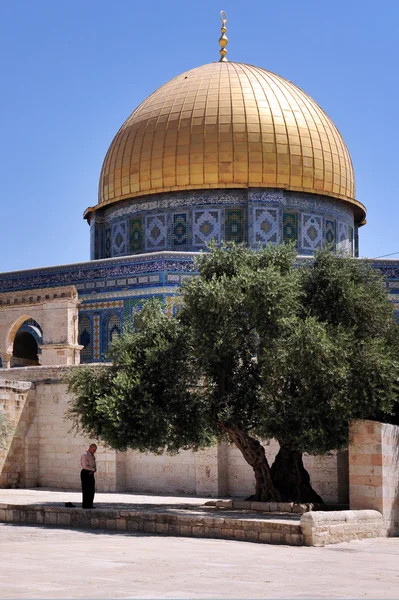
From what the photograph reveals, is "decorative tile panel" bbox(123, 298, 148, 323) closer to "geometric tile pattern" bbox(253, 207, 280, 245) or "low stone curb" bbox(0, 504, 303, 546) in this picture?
"geometric tile pattern" bbox(253, 207, 280, 245)

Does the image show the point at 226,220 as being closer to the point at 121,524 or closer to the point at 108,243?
the point at 108,243

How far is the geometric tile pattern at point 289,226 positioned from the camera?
78.3 feet

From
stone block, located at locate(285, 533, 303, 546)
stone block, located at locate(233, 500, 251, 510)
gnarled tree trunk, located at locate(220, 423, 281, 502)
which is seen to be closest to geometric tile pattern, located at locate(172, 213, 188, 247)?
gnarled tree trunk, located at locate(220, 423, 281, 502)

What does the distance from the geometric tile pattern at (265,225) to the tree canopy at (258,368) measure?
979 centimetres

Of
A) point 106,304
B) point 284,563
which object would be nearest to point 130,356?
point 284,563

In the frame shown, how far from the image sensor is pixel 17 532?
36.1 ft

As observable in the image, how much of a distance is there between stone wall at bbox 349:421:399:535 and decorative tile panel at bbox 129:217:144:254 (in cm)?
1274

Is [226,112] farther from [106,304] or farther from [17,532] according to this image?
[17,532]

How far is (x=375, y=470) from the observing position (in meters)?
12.0

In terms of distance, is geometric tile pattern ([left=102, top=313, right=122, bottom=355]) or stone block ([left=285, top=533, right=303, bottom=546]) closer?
stone block ([left=285, top=533, right=303, bottom=546])

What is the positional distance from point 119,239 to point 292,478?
507 inches

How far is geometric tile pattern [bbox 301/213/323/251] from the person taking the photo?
2403 cm

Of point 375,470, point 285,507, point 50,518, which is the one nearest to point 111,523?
point 50,518

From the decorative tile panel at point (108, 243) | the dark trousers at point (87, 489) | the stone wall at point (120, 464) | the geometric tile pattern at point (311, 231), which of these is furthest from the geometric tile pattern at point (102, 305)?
the dark trousers at point (87, 489)
